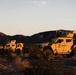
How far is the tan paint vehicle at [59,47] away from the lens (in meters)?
34.0

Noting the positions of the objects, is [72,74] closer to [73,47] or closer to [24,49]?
[73,47]

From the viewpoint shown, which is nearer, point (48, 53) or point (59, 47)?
point (59, 47)

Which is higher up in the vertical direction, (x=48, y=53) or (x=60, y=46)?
(x=60, y=46)

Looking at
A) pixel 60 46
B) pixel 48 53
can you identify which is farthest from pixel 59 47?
pixel 48 53

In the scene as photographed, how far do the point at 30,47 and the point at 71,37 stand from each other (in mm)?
4243

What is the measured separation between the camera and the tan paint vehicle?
3403 centimetres

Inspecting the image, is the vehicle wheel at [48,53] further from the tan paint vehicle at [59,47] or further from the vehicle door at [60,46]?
the vehicle door at [60,46]

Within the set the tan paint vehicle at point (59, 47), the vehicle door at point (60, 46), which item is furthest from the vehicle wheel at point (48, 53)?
the vehicle door at point (60, 46)

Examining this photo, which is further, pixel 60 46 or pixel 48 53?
pixel 48 53

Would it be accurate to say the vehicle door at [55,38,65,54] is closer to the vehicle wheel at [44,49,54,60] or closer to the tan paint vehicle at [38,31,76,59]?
the tan paint vehicle at [38,31,76,59]

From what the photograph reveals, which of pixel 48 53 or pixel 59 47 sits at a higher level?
pixel 59 47

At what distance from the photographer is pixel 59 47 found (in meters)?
34.0

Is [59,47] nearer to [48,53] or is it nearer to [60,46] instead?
[60,46]

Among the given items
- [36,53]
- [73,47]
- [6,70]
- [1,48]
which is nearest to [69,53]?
[73,47]
